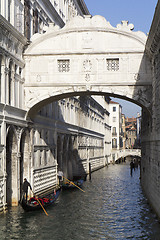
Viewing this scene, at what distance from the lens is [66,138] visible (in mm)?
26594

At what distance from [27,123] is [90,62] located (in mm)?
3776

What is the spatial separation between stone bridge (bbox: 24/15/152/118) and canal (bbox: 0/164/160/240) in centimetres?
442

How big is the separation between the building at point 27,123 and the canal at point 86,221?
1.31 m

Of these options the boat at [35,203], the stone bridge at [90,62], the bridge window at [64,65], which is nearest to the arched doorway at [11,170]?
the boat at [35,203]

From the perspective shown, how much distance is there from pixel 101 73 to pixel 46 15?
763 cm

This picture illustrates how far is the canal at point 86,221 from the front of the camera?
1224 cm

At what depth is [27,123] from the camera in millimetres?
17547

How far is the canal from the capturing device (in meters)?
12.2

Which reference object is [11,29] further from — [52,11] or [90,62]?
[52,11]

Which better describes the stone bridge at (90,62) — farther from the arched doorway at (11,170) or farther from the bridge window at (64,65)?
the arched doorway at (11,170)

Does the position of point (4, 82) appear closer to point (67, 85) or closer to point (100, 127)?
point (67, 85)

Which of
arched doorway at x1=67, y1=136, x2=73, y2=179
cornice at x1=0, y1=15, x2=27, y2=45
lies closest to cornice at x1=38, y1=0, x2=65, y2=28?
cornice at x1=0, y1=15, x2=27, y2=45

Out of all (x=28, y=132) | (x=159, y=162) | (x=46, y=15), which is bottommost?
(x=159, y=162)

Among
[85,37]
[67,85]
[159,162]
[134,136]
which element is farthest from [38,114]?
[134,136]
